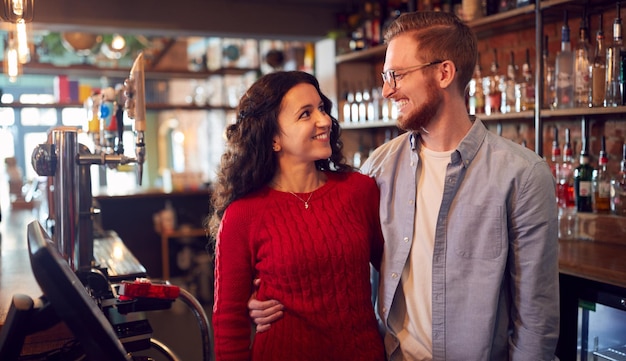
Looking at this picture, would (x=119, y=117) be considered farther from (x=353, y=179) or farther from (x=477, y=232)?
(x=477, y=232)

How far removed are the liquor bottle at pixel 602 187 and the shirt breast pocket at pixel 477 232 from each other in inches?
57.1

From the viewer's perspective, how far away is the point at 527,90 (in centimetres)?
309

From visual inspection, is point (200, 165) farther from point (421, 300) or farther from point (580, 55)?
point (421, 300)

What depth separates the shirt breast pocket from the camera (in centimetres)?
152

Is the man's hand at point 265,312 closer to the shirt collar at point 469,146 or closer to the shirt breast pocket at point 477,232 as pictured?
the shirt breast pocket at point 477,232

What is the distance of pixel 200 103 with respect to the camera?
6.44 meters

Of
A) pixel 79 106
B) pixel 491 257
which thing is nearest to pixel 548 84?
pixel 491 257

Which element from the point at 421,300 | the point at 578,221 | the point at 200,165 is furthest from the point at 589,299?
the point at 200,165

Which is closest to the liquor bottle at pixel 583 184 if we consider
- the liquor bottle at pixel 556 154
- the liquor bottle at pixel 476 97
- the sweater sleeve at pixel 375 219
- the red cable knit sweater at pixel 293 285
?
the liquor bottle at pixel 556 154

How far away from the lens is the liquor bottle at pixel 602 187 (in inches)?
107

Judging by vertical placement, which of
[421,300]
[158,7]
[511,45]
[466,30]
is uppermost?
[158,7]

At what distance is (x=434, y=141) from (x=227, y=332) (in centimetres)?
73

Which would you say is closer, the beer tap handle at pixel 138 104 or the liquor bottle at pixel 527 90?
the beer tap handle at pixel 138 104

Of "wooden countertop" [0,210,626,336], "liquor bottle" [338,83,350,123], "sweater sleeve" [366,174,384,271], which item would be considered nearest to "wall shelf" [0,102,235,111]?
"liquor bottle" [338,83,350,123]
